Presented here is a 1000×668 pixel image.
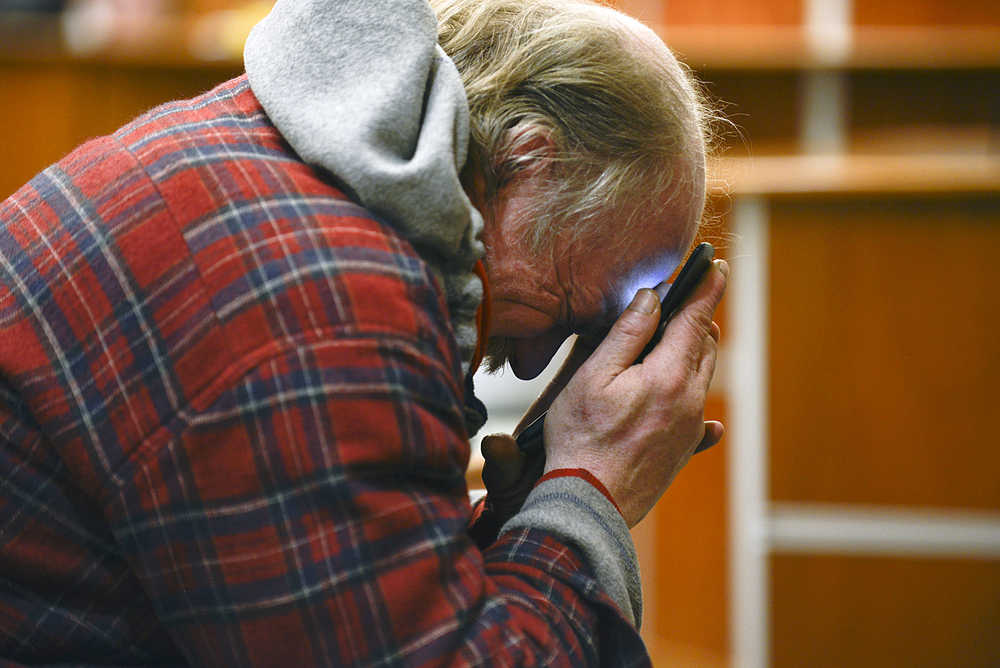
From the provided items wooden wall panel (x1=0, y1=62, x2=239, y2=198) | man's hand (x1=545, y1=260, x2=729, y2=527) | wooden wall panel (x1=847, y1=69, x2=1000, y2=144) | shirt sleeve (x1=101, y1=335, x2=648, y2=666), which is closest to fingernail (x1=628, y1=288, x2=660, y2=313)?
man's hand (x1=545, y1=260, x2=729, y2=527)

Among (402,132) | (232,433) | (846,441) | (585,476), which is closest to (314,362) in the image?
(232,433)

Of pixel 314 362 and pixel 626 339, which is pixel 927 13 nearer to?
pixel 626 339

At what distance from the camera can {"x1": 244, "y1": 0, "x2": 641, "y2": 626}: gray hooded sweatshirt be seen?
76cm

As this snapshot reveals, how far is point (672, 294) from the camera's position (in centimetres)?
100

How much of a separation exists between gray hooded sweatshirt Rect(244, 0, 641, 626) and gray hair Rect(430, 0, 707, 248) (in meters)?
0.07

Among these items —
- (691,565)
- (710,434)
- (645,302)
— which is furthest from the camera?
(691,565)

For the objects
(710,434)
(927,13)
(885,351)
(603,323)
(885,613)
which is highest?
(603,323)

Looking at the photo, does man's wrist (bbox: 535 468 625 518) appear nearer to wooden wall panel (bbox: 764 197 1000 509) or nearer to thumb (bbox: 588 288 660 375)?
thumb (bbox: 588 288 660 375)

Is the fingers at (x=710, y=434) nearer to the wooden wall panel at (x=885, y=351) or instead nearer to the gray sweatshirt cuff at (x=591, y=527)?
the gray sweatshirt cuff at (x=591, y=527)

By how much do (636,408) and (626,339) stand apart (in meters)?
0.06

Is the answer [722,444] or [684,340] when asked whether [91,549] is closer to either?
[684,340]

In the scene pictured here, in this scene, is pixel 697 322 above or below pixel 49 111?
above

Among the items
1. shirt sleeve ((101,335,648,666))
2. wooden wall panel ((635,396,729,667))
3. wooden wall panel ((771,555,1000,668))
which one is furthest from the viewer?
wooden wall panel ((635,396,729,667))

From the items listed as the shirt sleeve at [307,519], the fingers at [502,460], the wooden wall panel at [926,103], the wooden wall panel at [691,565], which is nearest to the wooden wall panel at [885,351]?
the wooden wall panel at [691,565]
